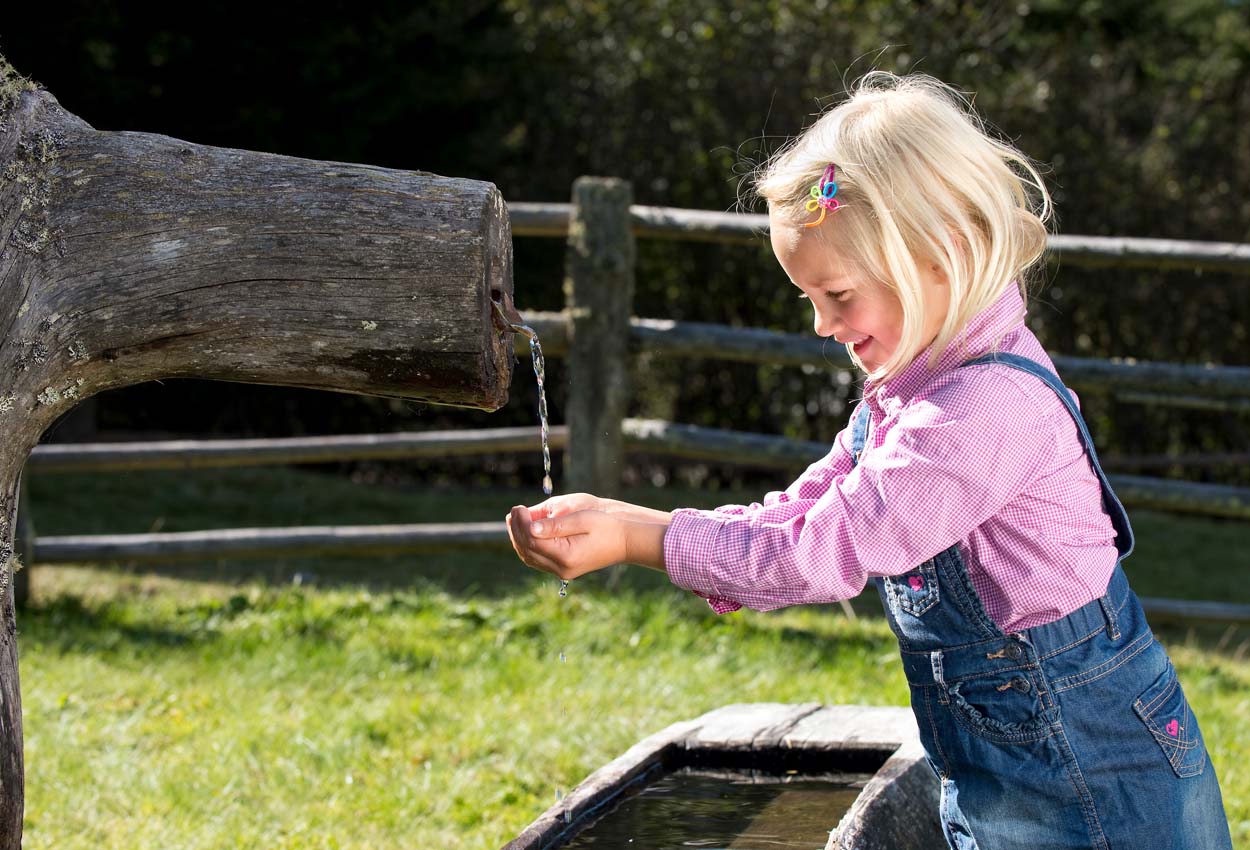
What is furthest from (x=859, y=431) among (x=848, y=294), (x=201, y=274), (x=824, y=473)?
(x=201, y=274)

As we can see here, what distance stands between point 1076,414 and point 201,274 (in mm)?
1296

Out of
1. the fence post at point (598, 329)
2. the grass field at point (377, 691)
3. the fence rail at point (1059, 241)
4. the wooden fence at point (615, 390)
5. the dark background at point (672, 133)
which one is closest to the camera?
the grass field at point (377, 691)

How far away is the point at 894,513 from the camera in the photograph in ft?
6.20

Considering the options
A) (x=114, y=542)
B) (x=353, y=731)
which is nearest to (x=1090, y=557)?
(x=353, y=731)

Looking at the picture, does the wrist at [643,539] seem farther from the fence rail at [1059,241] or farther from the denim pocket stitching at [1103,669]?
the fence rail at [1059,241]

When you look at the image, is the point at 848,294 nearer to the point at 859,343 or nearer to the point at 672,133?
the point at 859,343

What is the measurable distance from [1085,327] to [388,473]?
4.93 meters

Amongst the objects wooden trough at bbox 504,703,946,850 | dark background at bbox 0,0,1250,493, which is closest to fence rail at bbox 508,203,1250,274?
wooden trough at bbox 504,703,946,850

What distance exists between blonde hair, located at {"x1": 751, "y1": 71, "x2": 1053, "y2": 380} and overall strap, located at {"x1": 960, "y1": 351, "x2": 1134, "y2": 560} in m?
0.08

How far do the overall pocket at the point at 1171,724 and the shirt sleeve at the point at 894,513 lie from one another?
38 centimetres

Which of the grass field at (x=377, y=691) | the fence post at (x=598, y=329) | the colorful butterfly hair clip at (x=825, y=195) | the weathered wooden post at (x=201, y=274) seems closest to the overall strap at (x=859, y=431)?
the colorful butterfly hair clip at (x=825, y=195)

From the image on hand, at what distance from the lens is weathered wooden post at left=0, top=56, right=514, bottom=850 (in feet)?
6.31

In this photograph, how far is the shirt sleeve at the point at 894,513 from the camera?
189 cm

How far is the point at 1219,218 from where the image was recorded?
894cm
